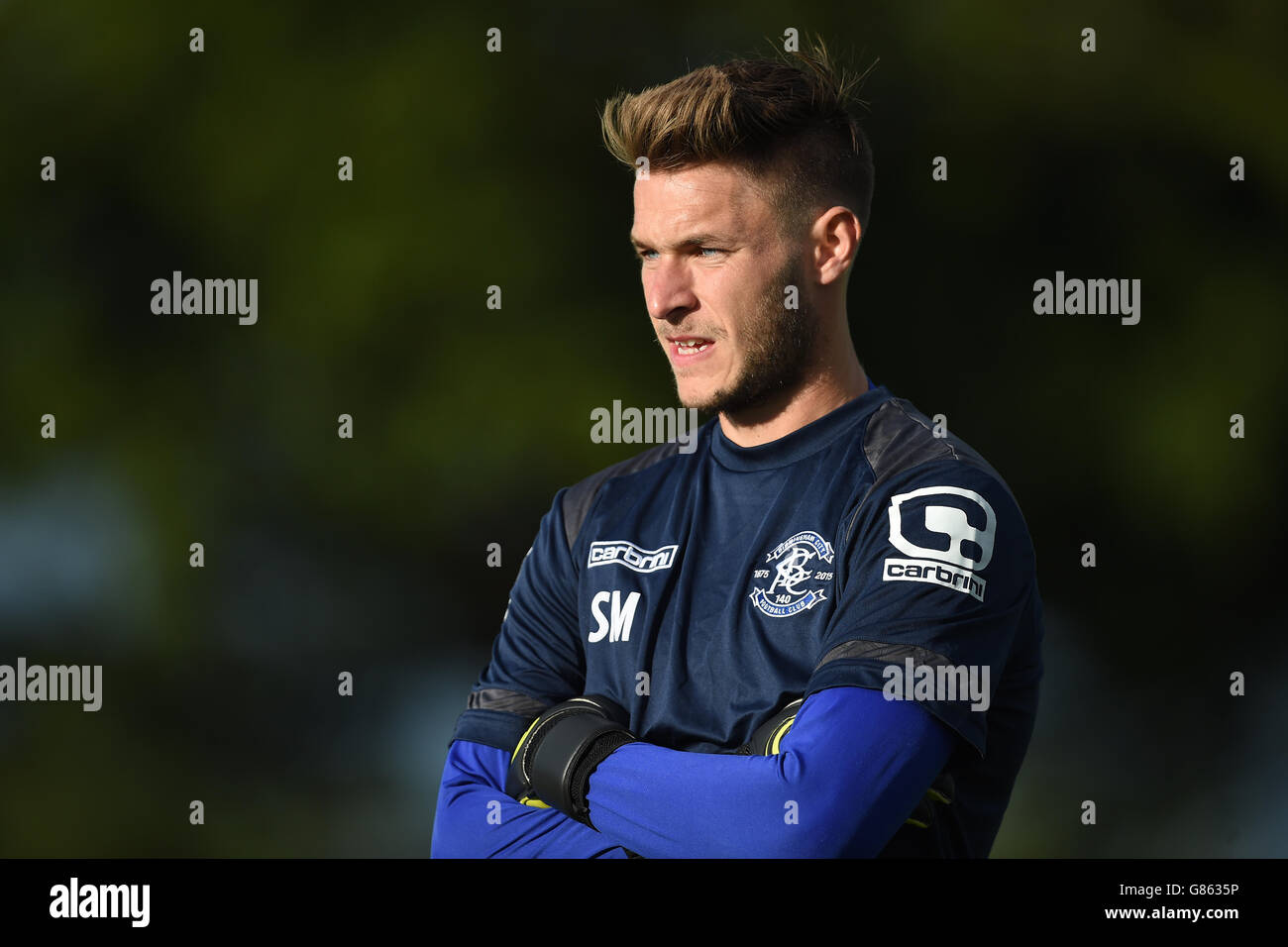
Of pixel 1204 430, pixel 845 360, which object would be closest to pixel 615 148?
pixel 845 360

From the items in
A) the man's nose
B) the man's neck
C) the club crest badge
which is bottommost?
the club crest badge

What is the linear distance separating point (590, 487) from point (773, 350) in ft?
1.94

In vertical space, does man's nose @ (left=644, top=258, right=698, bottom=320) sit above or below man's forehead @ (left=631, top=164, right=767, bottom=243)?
below

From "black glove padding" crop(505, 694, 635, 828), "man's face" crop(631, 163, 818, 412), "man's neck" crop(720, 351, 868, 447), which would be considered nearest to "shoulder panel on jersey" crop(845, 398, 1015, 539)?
"man's neck" crop(720, 351, 868, 447)

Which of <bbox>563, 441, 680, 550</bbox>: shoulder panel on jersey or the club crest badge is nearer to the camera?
the club crest badge

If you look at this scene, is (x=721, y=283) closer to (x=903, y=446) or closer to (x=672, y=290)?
(x=672, y=290)

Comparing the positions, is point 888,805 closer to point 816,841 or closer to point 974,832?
point 816,841

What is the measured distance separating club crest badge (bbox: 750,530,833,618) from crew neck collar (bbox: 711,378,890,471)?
22 centimetres

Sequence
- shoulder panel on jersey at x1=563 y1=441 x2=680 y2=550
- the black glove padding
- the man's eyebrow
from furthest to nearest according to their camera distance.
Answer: shoulder panel on jersey at x1=563 y1=441 x2=680 y2=550
the man's eyebrow
the black glove padding

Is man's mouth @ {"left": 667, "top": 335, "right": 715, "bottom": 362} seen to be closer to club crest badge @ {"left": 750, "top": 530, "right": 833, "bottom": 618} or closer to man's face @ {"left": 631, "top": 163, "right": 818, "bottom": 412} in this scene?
man's face @ {"left": 631, "top": 163, "right": 818, "bottom": 412}

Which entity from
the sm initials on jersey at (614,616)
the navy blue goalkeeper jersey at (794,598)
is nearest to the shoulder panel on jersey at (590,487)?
the navy blue goalkeeper jersey at (794,598)

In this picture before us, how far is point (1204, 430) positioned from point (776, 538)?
3.90m

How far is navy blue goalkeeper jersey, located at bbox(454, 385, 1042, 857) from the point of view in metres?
2.43

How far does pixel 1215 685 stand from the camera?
6035 millimetres
